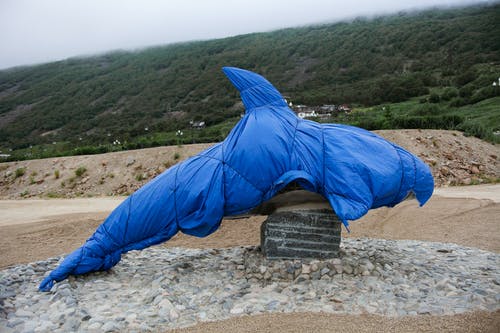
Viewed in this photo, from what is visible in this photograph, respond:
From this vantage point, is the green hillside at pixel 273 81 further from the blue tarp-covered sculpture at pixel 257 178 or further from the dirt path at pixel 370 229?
the blue tarp-covered sculpture at pixel 257 178

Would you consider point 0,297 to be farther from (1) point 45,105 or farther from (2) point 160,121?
(1) point 45,105

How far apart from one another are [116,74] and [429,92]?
5541 cm

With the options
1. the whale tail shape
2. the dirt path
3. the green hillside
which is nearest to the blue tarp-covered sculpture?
the whale tail shape

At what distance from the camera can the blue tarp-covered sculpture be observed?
24.0ft

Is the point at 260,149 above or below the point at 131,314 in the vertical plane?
above

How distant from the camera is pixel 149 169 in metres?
25.0

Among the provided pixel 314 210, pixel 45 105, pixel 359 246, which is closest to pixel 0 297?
pixel 314 210

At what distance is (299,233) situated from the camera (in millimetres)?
8062

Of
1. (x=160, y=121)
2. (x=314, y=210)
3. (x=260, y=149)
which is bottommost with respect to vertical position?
(x=160, y=121)

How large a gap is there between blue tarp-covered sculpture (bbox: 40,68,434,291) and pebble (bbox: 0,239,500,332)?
702 mm

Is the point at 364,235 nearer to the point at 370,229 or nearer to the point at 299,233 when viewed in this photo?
the point at 370,229

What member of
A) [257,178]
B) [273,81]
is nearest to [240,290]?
[257,178]

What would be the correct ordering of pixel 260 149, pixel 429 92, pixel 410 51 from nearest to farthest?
pixel 260 149 → pixel 429 92 → pixel 410 51

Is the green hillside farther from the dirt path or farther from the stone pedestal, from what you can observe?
the stone pedestal
